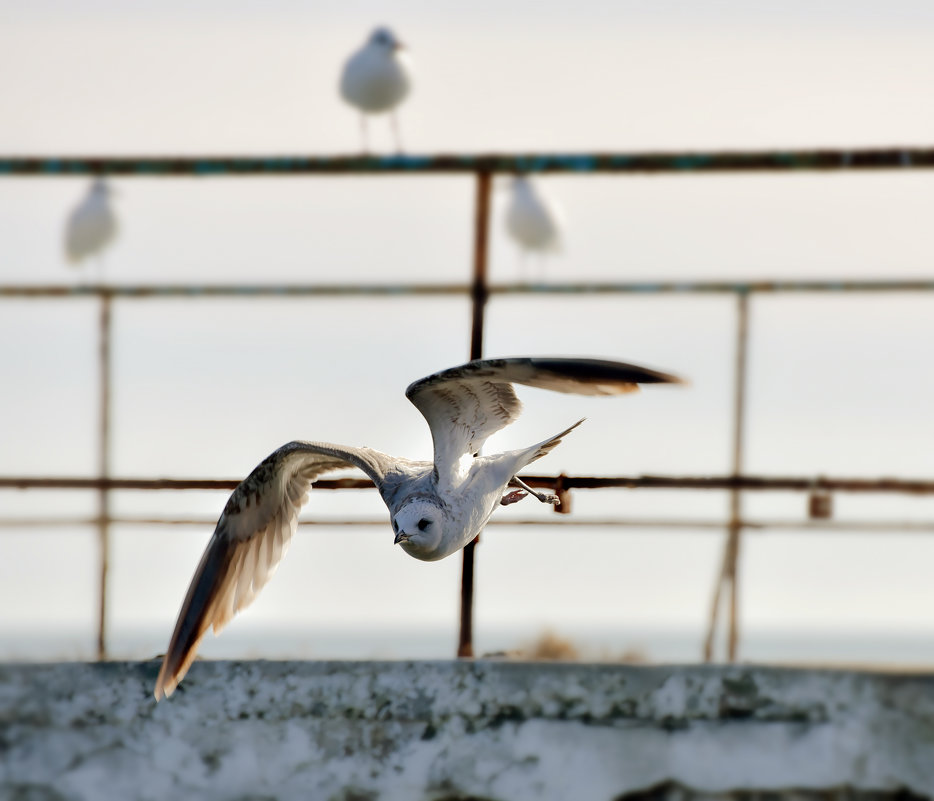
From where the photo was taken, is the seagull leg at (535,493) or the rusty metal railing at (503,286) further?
the seagull leg at (535,493)

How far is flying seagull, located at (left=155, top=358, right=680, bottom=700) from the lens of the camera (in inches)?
140

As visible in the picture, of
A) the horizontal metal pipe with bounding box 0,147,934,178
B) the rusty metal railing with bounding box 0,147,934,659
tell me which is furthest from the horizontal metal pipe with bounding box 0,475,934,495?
the horizontal metal pipe with bounding box 0,147,934,178

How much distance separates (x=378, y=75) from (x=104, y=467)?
7290 millimetres

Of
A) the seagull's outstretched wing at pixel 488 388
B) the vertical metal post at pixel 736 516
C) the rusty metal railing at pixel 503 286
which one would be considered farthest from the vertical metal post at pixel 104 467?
the vertical metal post at pixel 736 516

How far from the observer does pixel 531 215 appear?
13562 millimetres

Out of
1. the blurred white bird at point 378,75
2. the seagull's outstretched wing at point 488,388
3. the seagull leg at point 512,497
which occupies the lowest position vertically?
the seagull leg at point 512,497

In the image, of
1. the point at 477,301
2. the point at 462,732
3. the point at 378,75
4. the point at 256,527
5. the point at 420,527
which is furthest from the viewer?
the point at 378,75

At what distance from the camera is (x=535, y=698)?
3.18 metres

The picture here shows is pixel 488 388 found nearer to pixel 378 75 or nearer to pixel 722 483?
pixel 722 483

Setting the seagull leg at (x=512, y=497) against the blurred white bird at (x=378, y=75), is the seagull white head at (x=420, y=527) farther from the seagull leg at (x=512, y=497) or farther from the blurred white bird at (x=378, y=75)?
the blurred white bird at (x=378, y=75)

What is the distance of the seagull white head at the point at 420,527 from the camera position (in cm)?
368

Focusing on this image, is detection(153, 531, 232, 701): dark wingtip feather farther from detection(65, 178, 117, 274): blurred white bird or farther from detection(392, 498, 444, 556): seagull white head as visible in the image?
detection(65, 178, 117, 274): blurred white bird

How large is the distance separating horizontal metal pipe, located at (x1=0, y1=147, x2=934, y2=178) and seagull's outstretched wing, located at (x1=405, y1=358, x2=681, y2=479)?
491 millimetres

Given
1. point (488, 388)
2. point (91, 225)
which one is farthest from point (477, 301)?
point (91, 225)
